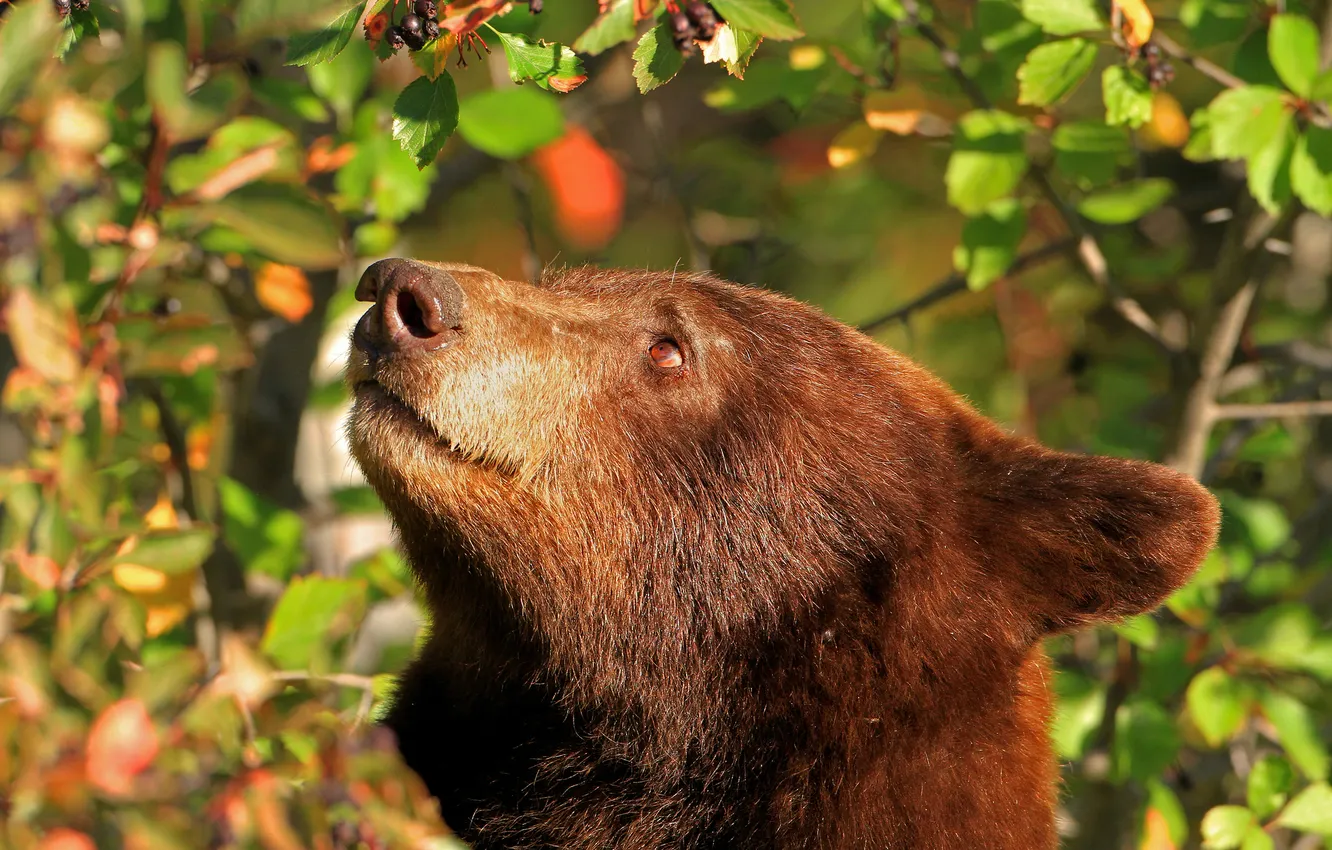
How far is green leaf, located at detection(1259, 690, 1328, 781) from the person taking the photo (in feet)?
12.6

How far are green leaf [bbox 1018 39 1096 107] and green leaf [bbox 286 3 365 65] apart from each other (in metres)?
1.77

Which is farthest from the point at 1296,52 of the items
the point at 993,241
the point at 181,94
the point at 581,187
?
the point at 581,187

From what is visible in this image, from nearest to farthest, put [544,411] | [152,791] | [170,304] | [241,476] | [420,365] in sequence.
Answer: [152,791], [420,365], [544,411], [170,304], [241,476]

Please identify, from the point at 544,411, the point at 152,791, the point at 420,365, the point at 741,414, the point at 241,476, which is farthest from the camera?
the point at 241,476


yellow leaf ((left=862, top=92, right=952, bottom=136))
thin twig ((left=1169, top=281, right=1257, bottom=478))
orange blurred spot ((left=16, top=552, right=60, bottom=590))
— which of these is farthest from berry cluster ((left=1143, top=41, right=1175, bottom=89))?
orange blurred spot ((left=16, top=552, right=60, bottom=590))

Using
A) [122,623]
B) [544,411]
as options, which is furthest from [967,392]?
[122,623]

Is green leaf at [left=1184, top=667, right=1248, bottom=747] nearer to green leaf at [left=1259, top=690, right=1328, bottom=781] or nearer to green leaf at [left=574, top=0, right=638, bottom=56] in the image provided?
green leaf at [left=1259, top=690, right=1328, bottom=781]

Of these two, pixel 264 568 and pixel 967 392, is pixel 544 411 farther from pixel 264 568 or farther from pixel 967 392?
pixel 967 392

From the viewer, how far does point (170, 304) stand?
12.6 feet

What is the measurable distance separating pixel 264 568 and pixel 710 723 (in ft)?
5.33

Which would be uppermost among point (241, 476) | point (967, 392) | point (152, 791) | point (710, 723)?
point (152, 791)

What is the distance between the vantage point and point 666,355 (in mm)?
3148

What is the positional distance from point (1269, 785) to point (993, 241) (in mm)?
1544

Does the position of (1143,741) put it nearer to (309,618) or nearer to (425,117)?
(309,618)
